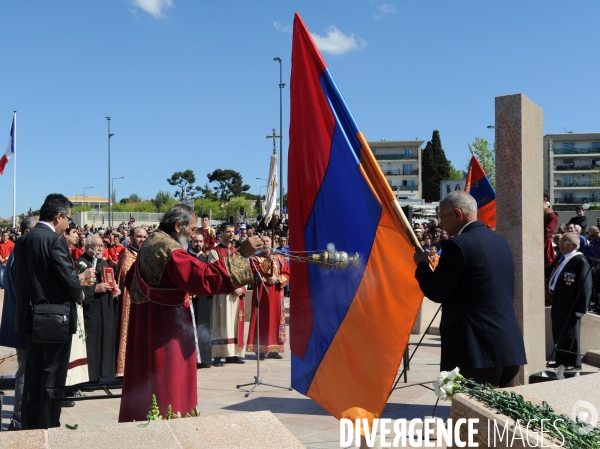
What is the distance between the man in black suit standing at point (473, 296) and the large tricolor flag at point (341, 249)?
0.26m

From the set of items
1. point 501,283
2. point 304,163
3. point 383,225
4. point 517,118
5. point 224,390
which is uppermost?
point 517,118

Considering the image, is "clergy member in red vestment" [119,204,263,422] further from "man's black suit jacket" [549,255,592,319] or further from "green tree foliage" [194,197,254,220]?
"green tree foliage" [194,197,254,220]

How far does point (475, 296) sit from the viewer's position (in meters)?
4.31

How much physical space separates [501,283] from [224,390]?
4.66 m

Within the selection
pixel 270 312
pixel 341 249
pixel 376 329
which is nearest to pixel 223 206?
pixel 270 312

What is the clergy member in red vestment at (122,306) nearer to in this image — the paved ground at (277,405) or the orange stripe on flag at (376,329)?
the paved ground at (277,405)

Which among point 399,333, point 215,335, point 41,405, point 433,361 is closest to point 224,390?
point 215,335

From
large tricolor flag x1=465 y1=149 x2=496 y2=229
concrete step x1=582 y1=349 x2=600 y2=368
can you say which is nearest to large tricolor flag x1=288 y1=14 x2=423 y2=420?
large tricolor flag x1=465 y1=149 x2=496 y2=229

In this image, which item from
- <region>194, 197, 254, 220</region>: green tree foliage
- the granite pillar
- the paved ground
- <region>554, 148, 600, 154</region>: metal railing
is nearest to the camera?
the paved ground

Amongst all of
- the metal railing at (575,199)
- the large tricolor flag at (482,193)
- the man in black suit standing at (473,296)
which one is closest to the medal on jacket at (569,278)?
the large tricolor flag at (482,193)

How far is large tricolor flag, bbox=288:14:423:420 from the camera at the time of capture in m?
4.48

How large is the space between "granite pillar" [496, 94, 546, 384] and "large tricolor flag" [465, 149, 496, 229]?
292 centimetres

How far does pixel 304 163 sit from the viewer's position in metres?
5.06

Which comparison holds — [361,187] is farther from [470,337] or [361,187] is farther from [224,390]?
[224,390]
